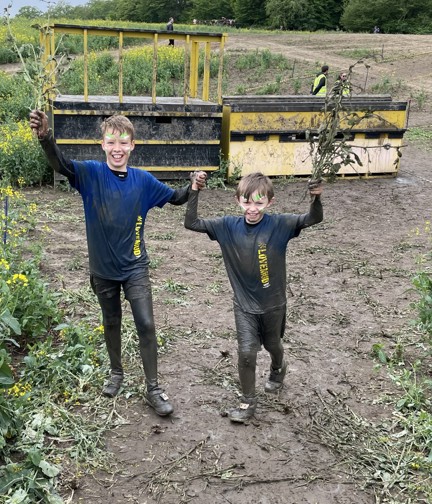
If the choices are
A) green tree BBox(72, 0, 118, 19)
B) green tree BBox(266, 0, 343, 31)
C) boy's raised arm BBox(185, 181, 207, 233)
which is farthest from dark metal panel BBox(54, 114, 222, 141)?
green tree BBox(72, 0, 118, 19)

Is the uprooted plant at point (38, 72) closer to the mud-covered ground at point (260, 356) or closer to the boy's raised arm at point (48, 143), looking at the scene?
the boy's raised arm at point (48, 143)

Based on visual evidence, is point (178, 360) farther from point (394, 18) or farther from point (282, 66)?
point (394, 18)

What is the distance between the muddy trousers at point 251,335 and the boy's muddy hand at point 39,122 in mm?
1604

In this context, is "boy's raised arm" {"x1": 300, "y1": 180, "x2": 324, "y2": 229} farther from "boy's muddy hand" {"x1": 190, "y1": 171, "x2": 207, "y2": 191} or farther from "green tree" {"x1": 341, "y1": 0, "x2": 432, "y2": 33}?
"green tree" {"x1": 341, "y1": 0, "x2": 432, "y2": 33}

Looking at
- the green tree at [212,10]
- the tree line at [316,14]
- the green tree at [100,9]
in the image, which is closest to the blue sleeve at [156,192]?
the tree line at [316,14]

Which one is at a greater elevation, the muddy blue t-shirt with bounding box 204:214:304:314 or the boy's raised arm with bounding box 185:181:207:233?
the boy's raised arm with bounding box 185:181:207:233

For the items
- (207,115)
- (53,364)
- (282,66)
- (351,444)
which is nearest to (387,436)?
(351,444)

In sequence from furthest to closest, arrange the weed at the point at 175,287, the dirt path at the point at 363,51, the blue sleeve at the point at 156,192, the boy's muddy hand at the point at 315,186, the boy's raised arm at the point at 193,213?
the dirt path at the point at 363,51 < the weed at the point at 175,287 < the blue sleeve at the point at 156,192 < the boy's raised arm at the point at 193,213 < the boy's muddy hand at the point at 315,186

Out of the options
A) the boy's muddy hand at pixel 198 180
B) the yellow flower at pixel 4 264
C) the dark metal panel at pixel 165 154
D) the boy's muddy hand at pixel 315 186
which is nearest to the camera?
the boy's muddy hand at pixel 315 186

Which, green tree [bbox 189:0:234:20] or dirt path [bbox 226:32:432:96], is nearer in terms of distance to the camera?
dirt path [bbox 226:32:432:96]

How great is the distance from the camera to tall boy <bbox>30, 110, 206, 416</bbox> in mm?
3980

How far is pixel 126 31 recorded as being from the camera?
9344 mm

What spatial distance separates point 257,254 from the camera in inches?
155

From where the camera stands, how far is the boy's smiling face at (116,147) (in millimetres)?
3979
